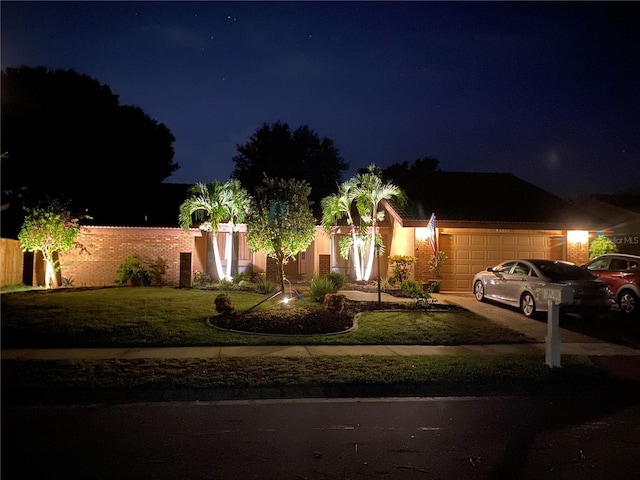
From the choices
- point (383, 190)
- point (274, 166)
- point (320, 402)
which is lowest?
point (320, 402)

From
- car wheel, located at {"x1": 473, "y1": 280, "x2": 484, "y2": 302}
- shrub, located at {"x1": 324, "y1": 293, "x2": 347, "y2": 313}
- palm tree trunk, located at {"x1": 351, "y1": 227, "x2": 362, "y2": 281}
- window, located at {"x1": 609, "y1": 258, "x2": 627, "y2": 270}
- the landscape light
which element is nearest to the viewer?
shrub, located at {"x1": 324, "y1": 293, "x2": 347, "y2": 313}

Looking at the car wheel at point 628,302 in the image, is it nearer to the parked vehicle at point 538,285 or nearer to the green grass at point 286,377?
the parked vehicle at point 538,285

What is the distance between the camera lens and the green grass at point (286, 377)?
26.9ft

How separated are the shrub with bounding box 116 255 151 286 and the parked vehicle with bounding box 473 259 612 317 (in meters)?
11.2

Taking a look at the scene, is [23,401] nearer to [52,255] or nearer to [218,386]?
[218,386]

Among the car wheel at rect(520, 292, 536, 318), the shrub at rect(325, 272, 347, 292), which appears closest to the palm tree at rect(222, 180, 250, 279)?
the shrub at rect(325, 272, 347, 292)

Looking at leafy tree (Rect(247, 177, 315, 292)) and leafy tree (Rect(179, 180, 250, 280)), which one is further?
leafy tree (Rect(179, 180, 250, 280))

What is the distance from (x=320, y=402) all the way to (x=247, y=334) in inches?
174

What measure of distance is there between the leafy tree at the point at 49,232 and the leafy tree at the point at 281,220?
6748 mm

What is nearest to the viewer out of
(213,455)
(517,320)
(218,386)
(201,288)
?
(213,455)

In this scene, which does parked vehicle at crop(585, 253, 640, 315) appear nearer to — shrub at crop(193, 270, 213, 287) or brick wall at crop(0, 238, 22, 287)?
shrub at crop(193, 270, 213, 287)

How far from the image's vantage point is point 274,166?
41.4 meters

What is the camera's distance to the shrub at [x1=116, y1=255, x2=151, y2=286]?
66.1ft

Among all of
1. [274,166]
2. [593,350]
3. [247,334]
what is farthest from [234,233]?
[274,166]
